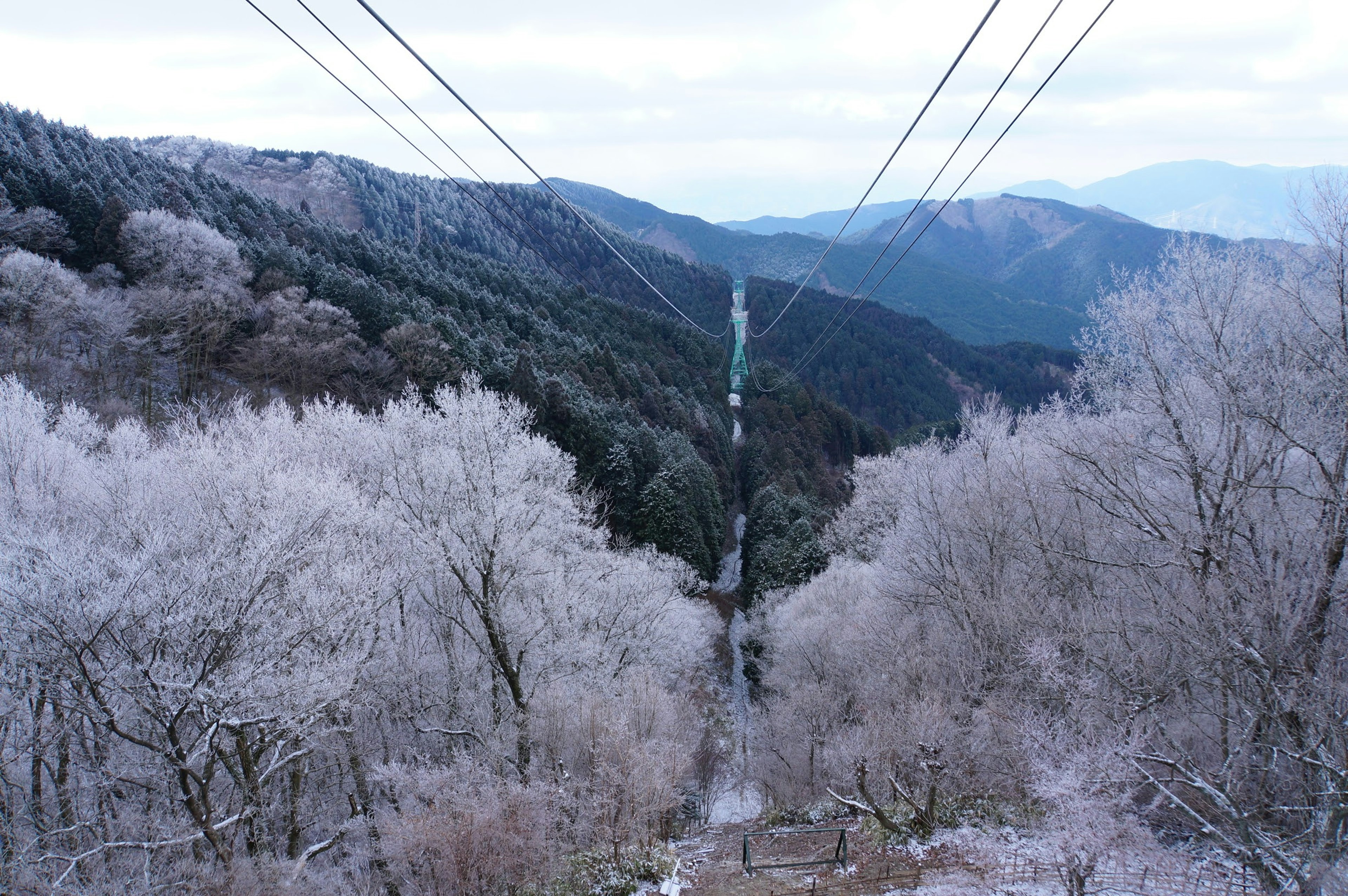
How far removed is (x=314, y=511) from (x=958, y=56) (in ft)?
47.0

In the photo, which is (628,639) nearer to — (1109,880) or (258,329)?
(1109,880)

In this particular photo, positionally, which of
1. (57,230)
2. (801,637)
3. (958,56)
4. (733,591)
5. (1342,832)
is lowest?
(733,591)

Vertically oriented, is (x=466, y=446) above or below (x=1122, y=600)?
above

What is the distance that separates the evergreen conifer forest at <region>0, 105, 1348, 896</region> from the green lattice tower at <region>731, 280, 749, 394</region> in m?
13.8

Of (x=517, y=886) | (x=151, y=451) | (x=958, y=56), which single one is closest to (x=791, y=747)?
(x=517, y=886)

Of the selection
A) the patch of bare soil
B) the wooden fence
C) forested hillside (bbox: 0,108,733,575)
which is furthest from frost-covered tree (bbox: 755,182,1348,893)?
forested hillside (bbox: 0,108,733,575)

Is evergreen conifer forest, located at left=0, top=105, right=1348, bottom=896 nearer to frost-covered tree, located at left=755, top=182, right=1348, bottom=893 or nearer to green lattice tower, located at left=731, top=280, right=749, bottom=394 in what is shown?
frost-covered tree, located at left=755, top=182, right=1348, bottom=893

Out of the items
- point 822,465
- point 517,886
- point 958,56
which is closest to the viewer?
point 958,56

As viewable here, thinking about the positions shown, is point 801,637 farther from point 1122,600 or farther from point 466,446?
point 466,446

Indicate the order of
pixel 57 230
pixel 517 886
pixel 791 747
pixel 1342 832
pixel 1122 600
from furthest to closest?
pixel 57 230 → pixel 791 747 → pixel 1122 600 → pixel 517 886 → pixel 1342 832

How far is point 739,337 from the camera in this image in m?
40.9

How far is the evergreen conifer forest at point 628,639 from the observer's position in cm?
992

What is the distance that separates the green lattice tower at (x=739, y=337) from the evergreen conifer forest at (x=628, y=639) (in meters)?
13.8

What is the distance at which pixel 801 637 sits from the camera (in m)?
24.2
